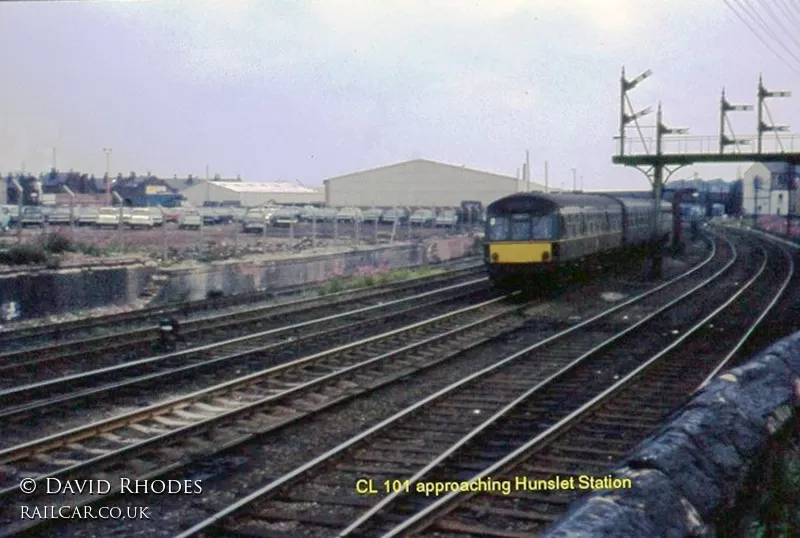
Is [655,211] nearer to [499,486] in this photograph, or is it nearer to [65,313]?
[65,313]

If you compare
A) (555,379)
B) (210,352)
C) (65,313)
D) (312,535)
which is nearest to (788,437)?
(312,535)

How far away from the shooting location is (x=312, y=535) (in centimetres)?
664

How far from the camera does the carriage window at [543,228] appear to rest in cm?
2236

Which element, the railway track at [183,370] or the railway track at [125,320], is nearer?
the railway track at [183,370]

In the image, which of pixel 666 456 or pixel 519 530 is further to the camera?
pixel 519 530

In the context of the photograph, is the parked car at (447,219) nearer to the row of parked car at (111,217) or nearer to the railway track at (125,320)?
the row of parked car at (111,217)

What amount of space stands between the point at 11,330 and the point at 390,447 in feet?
30.9

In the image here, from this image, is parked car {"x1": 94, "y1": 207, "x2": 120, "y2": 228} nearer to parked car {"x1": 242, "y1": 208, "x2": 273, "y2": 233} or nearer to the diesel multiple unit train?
parked car {"x1": 242, "y1": 208, "x2": 273, "y2": 233}

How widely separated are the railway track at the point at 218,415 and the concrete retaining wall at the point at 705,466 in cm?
431

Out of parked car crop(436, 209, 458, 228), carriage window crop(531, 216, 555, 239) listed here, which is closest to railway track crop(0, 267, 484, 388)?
carriage window crop(531, 216, 555, 239)

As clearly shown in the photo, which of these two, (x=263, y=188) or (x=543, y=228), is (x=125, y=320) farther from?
(x=263, y=188)

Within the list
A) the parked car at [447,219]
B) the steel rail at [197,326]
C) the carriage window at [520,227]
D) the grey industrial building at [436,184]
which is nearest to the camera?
the steel rail at [197,326]

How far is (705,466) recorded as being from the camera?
14.7 feet

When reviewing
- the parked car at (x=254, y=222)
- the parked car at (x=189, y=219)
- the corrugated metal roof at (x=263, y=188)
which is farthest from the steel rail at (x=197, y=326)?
the corrugated metal roof at (x=263, y=188)
